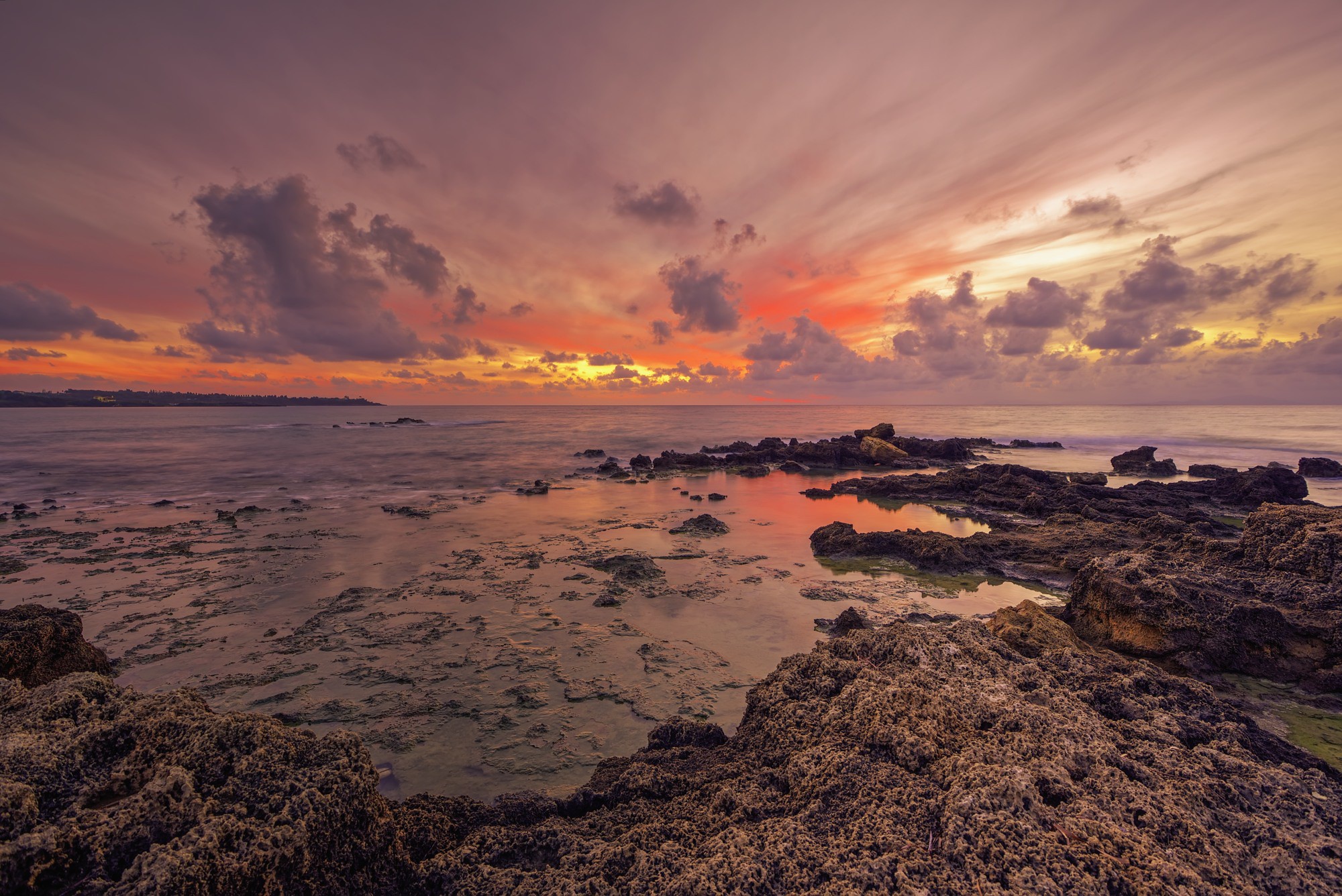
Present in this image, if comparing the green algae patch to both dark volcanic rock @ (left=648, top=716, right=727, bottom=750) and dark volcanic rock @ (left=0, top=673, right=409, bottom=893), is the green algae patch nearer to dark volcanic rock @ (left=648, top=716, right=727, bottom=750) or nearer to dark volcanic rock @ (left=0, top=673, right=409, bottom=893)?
dark volcanic rock @ (left=648, top=716, right=727, bottom=750)

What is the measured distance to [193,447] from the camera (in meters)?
43.6

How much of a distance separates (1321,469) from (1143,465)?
7818 mm

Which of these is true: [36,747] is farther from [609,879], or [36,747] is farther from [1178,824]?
[1178,824]

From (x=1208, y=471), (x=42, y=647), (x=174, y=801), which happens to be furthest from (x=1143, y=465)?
(x=42, y=647)

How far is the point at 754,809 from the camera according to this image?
3168mm

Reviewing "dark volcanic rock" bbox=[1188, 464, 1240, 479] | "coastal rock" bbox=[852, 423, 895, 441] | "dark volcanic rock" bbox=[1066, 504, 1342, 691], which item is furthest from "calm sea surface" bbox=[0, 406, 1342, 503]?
"dark volcanic rock" bbox=[1066, 504, 1342, 691]

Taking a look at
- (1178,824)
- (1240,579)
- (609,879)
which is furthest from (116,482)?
(1240,579)

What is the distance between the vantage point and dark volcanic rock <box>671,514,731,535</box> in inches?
578

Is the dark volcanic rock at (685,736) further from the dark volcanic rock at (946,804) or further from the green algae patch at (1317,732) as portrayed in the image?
the green algae patch at (1317,732)

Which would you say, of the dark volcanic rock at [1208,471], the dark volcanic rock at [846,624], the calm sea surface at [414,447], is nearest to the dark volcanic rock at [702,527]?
the dark volcanic rock at [846,624]

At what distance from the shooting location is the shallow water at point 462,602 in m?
5.82

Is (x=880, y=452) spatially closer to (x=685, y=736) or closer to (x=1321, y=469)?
(x=1321, y=469)

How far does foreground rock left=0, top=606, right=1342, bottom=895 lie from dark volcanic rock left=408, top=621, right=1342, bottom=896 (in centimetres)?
1

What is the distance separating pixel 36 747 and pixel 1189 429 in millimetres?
89959
